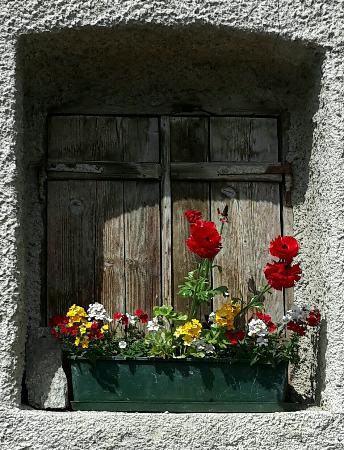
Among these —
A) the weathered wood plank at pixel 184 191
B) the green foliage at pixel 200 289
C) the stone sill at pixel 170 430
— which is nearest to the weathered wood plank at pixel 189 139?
the weathered wood plank at pixel 184 191

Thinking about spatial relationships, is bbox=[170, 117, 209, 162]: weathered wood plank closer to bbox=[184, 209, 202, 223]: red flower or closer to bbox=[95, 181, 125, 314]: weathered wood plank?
bbox=[95, 181, 125, 314]: weathered wood plank

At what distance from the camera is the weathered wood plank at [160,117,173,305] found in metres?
3.53

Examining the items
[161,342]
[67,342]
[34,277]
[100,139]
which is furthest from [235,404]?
[100,139]

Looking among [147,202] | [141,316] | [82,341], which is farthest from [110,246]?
[82,341]

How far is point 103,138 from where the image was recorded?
3621 millimetres

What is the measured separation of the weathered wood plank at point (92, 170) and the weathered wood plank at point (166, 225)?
0.33 feet

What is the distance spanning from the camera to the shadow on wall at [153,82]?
335 centimetres

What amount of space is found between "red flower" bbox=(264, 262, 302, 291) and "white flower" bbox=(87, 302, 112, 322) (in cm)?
56

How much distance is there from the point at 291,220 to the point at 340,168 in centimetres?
41

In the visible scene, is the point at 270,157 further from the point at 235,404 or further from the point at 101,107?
the point at 235,404

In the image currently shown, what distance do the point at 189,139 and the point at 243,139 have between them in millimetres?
204

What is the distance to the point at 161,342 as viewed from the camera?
323cm

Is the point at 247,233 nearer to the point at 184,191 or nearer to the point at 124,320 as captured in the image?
the point at 184,191

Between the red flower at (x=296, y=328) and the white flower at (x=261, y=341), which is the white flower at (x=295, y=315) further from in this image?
the white flower at (x=261, y=341)
